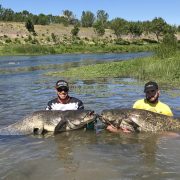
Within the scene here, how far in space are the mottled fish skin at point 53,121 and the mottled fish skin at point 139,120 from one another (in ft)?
1.40

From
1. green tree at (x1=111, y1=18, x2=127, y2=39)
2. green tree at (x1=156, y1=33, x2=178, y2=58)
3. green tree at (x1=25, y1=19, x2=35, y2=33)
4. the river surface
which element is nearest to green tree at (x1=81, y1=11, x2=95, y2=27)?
green tree at (x1=111, y1=18, x2=127, y2=39)

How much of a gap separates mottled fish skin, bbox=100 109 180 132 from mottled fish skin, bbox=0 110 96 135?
0.43 meters

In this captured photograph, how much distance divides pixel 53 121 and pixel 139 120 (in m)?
1.96

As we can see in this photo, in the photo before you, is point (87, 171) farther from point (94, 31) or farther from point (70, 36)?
point (94, 31)

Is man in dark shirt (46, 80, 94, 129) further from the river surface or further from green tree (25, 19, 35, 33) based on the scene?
green tree (25, 19, 35, 33)

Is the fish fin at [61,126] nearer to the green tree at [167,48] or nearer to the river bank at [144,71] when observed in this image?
the river bank at [144,71]

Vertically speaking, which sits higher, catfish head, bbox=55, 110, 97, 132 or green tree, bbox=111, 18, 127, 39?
green tree, bbox=111, 18, 127, 39

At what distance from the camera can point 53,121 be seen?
932 cm

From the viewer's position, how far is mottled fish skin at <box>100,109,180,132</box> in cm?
912

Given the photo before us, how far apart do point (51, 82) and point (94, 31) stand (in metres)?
95.1

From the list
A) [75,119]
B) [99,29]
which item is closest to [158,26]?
[99,29]

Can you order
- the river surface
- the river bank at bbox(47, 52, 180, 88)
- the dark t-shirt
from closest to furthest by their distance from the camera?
the river surface
the dark t-shirt
the river bank at bbox(47, 52, 180, 88)

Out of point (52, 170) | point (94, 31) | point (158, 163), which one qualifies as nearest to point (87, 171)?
point (52, 170)

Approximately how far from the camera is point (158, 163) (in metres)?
7.49
